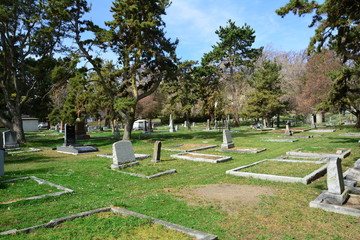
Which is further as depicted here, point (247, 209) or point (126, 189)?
point (126, 189)

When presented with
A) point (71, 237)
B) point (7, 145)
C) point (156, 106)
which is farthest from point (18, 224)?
point (156, 106)

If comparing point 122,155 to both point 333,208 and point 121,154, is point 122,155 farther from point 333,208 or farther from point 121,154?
point 333,208

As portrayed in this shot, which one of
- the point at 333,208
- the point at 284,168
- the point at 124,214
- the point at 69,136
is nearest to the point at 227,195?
the point at 333,208

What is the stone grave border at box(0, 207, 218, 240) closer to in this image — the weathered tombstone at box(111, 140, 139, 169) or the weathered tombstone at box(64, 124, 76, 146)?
the weathered tombstone at box(111, 140, 139, 169)

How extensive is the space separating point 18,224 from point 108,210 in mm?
1769

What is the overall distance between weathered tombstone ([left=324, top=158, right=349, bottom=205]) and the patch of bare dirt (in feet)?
4.97

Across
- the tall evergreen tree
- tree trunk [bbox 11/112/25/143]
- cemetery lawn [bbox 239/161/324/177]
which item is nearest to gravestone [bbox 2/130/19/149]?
tree trunk [bbox 11/112/25/143]

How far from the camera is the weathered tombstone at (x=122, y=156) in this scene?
11367 millimetres

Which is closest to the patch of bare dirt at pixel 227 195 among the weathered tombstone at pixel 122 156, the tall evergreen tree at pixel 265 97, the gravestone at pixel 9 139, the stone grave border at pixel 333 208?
the stone grave border at pixel 333 208

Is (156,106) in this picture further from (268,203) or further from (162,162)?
(268,203)

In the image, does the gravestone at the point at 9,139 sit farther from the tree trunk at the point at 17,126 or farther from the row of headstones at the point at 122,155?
the row of headstones at the point at 122,155

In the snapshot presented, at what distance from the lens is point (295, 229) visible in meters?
4.84

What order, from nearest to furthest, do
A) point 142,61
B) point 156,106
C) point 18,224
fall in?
point 18,224
point 142,61
point 156,106

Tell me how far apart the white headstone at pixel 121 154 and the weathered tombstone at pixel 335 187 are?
26.6 ft
